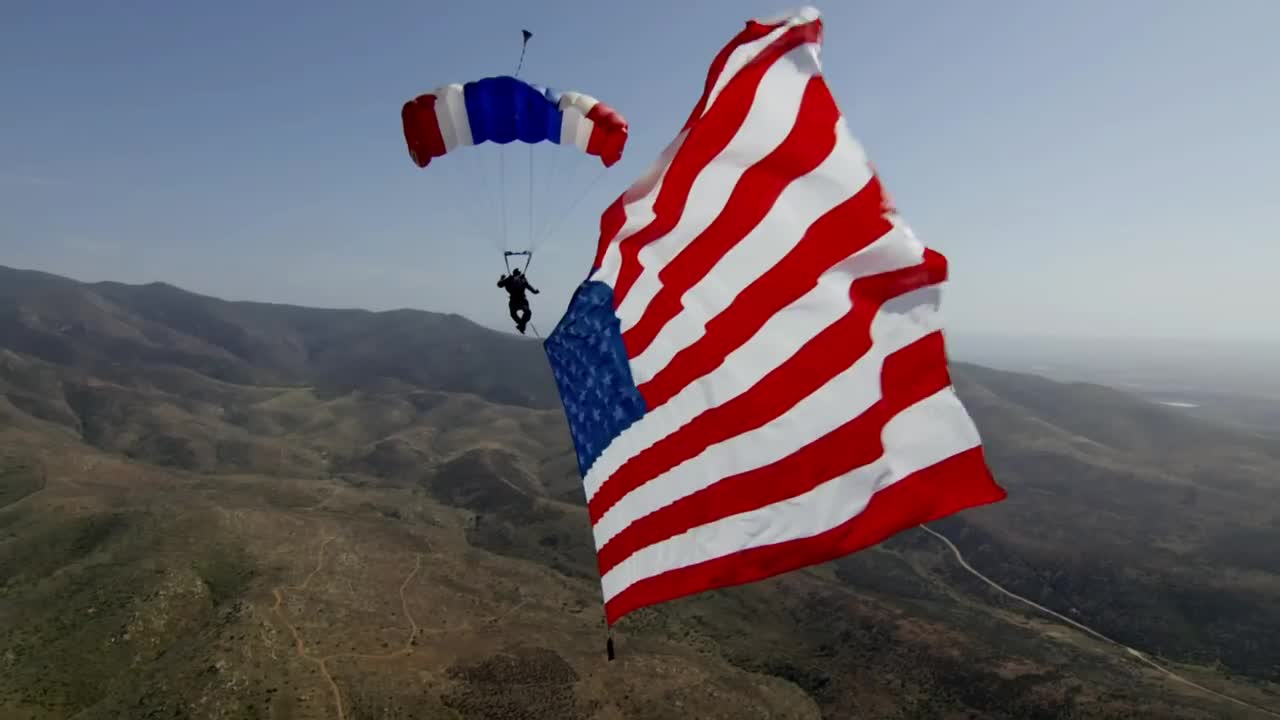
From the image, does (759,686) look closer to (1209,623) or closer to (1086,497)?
(1209,623)

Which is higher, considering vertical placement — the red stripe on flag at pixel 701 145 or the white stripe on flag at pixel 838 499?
the red stripe on flag at pixel 701 145

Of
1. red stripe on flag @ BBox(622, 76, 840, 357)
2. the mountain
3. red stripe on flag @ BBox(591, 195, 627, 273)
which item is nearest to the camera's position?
red stripe on flag @ BBox(622, 76, 840, 357)

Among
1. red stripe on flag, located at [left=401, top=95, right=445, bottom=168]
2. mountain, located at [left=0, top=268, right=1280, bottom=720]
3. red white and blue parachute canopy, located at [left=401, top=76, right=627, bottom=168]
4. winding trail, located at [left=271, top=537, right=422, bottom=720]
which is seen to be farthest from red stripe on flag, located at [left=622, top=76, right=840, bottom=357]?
winding trail, located at [left=271, top=537, right=422, bottom=720]

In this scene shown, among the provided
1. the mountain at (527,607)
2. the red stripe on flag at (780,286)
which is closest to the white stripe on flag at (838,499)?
the red stripe on flag at (780,286)

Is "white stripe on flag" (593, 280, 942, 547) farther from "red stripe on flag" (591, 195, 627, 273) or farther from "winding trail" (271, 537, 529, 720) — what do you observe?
"winding trail" (271, 537, 529, 720)

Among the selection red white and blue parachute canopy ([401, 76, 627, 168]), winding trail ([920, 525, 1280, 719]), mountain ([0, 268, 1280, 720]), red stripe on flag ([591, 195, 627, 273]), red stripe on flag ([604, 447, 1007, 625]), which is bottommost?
winding trail ([920, 525, 1280, 719])

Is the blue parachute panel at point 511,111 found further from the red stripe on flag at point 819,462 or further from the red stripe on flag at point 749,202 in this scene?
the red stripe on flag at point 819,462
